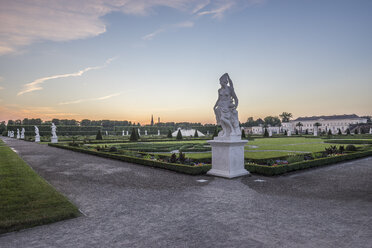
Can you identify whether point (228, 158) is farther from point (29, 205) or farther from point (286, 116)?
point (286, 116)

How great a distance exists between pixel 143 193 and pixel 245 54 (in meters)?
17.4

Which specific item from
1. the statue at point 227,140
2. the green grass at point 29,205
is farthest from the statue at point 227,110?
the green grass at point 29,205

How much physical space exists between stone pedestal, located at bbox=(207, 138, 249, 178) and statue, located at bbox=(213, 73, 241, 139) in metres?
0.34

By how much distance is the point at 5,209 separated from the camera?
5.16 m

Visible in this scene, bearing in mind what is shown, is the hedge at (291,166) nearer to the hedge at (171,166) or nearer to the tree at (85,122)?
the hedge at (171,166)

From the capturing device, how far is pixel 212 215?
4.99m

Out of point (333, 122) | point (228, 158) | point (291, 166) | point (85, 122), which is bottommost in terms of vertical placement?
point (291, 166)

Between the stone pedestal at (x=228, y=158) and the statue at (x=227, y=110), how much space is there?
34 cm

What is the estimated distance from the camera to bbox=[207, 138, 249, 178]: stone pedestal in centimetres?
903

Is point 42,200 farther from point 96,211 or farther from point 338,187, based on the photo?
point 338,187

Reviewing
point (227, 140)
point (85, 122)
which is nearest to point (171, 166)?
point (227, 140)

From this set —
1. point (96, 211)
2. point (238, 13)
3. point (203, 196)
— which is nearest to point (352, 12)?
point (238, 13)

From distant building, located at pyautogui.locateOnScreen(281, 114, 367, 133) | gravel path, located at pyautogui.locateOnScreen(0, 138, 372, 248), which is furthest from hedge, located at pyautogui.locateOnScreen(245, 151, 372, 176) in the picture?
distant building, located at pyautogui.locateOnScreen(281, 114, 367, 133)

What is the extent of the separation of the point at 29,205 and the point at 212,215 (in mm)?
4176
